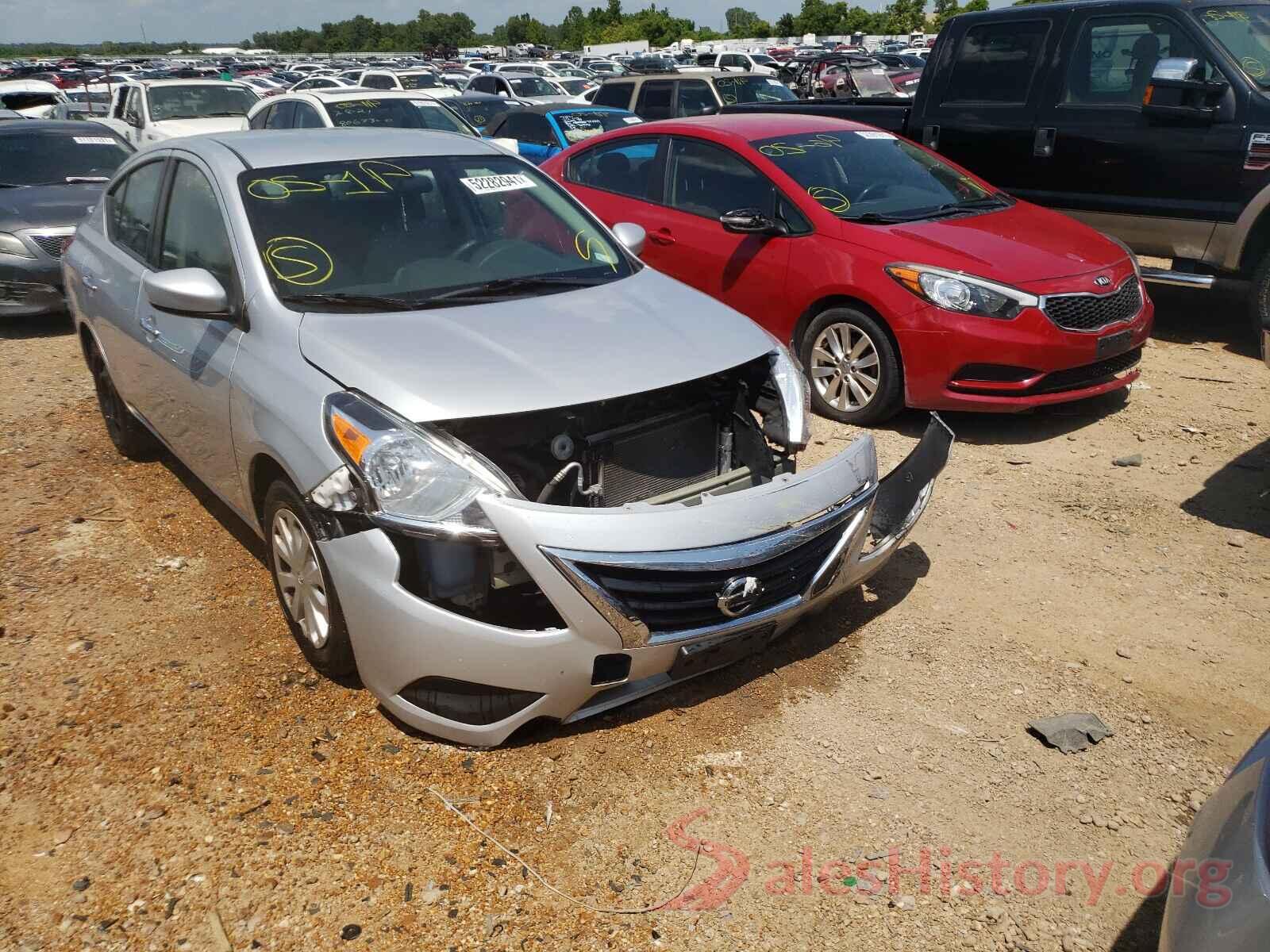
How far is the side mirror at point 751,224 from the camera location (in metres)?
6.10

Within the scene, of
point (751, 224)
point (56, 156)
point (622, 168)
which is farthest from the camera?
point (56, 156)

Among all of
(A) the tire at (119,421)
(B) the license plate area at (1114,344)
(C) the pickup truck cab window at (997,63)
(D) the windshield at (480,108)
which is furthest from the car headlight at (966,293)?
(D) the windshield at (480,108)

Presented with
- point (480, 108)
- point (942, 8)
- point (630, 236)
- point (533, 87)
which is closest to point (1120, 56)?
point (630, 236)

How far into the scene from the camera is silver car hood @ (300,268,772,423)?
10.2 ft

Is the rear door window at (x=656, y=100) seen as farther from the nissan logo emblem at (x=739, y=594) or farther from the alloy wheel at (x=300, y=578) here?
the nissan logo emblem at (x=739, y=594)

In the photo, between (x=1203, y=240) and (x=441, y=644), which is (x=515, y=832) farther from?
(x=1203, y=240)

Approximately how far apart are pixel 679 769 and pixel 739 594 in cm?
58

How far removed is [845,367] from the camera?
5.94 meters

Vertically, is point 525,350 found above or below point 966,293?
above

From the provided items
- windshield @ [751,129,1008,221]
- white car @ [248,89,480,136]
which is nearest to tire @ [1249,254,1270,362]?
windshield @ [751,129,1008,221]

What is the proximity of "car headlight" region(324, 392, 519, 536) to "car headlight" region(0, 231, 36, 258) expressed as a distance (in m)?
6.90

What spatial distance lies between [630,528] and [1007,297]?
342 cm

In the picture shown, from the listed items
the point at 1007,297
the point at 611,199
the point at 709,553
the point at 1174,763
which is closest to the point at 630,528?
the point at 709,553

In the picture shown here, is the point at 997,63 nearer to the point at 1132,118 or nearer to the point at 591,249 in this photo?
the point at 1132,118
